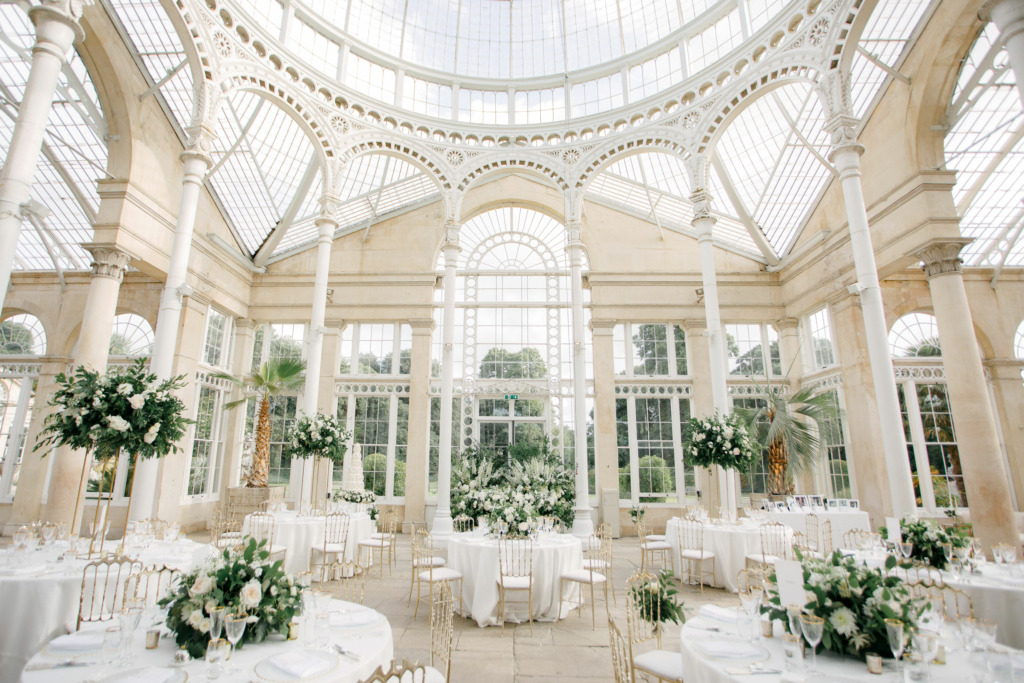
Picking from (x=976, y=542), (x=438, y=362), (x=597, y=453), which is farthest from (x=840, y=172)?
(x=438, y=362)

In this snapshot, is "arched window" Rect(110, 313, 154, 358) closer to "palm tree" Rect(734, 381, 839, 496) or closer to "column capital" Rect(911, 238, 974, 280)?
"palm tree" Rect(734, 381, 839, 496)

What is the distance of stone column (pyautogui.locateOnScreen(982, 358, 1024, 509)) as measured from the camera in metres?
11.1

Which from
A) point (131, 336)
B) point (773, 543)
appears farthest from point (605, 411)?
point (131, 336)

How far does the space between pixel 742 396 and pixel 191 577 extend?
13.5 metres

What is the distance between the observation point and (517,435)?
44.3ft

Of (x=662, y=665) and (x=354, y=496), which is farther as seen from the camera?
(x=354, y=496)

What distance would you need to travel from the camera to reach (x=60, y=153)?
10828 millimetres

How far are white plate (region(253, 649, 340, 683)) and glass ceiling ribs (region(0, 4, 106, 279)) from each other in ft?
31.6

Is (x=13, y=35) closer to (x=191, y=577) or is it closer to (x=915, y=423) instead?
(x=191, y=577)

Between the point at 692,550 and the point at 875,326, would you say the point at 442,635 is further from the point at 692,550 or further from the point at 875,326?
the point at 875,326

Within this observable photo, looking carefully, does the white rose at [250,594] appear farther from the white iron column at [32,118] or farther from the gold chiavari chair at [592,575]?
the white iron column at [32,118]

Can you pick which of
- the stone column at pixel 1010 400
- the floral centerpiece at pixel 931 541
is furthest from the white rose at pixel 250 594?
the stone column at pixel 1010 400

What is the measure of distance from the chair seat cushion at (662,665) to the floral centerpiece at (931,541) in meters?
2.69

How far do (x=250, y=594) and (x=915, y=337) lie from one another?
45.9ft
